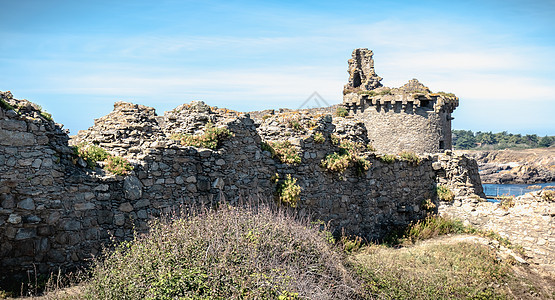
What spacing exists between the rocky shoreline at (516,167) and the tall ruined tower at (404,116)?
42.3 metres

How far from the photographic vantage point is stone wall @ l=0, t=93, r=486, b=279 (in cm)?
736

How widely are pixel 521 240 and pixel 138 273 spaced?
11.7m

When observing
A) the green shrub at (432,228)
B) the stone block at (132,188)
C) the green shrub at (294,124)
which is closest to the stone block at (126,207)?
the stone block at (132,188)

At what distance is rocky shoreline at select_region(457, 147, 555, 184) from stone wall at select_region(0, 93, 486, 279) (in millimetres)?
60164

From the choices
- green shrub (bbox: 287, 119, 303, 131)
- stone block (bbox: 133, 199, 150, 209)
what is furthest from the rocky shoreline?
stone block (bbox: 133, 199, 150, 209)

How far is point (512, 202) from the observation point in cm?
1400

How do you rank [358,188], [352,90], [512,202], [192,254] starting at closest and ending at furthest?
[192,254] < [358,188] < [512,202] < [352,90]

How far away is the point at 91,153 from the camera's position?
28.3 ft

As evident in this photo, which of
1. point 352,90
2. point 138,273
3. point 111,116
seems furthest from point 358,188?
point 352,90

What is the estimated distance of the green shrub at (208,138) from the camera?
9.96 m

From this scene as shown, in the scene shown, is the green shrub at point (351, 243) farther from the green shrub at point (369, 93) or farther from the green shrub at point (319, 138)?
the green shrub at point (369, 93)

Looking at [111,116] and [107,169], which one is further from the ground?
[111,116]

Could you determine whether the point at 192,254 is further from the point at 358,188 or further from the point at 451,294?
the point at 358,188

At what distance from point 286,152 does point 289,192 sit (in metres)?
1.09
